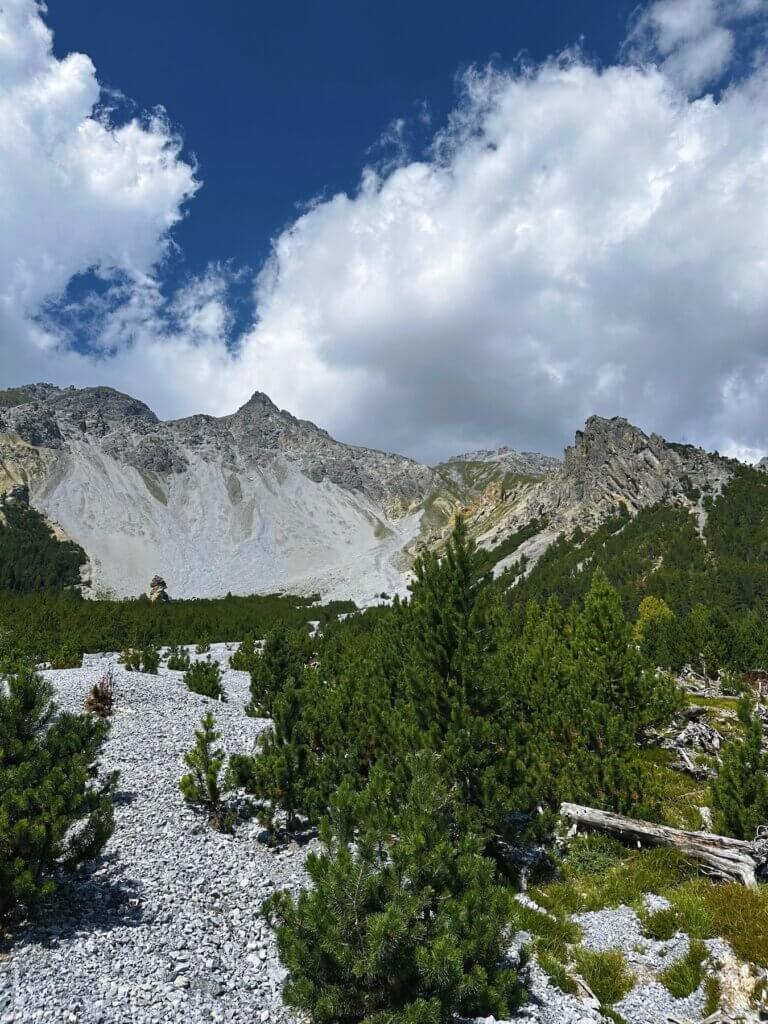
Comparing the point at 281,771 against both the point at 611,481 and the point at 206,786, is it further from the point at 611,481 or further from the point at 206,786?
the point at 611,481

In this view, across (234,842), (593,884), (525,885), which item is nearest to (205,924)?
(234,842)

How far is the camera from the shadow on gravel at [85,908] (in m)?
7.64

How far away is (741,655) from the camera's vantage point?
140ft

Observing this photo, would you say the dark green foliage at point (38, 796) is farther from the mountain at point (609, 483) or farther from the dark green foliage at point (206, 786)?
the mountain at point (609, 483)

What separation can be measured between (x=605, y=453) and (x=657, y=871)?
179582 millimetres

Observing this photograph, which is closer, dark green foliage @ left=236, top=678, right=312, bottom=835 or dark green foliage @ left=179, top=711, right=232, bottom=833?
dark green foliage @ left=179, top=711, right=232, bottom=833

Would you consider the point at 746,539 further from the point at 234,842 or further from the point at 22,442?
the point at 22,442

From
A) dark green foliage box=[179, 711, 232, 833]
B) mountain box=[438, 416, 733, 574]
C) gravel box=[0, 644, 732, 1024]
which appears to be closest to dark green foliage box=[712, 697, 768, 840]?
gravel box=[0, 644, 732, 1024]

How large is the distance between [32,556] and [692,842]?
145696mm

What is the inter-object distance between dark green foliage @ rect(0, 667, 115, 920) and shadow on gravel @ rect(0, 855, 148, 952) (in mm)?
343

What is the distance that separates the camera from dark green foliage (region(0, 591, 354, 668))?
3825 centimetres

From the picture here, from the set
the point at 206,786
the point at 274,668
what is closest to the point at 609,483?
the point at 274,668

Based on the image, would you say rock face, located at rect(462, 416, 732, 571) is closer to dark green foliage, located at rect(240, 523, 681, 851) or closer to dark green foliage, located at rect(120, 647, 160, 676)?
dark green foliage, located at rect(120, 647, 160, 676)

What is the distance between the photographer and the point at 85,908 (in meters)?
8.59
